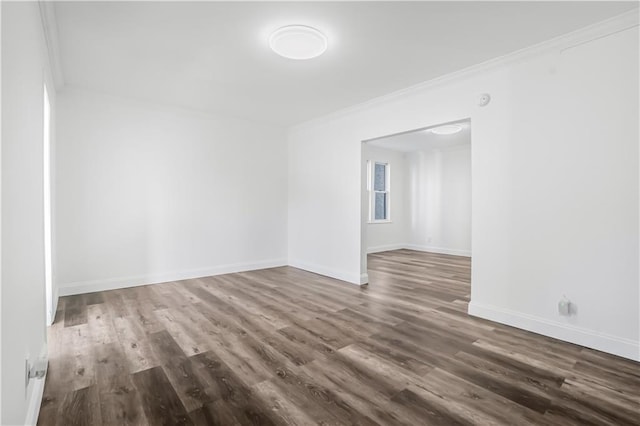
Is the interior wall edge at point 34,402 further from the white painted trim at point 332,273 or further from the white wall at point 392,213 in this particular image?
the white wall at point 392,213

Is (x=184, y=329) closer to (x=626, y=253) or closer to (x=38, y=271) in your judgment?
(x=38, y=271)

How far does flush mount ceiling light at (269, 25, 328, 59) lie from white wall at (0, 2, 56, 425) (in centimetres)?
152

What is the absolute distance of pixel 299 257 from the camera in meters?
5.67

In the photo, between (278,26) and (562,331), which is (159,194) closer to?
(278,26)

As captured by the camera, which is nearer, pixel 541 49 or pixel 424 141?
pixel 541 49

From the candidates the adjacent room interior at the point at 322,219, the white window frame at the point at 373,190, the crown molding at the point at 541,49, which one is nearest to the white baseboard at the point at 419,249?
the white window frame at the point at 373,190

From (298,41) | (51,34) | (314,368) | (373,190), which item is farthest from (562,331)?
(373,190)

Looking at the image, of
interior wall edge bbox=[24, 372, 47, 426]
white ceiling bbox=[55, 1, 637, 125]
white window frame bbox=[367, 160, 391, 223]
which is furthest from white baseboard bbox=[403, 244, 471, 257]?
interior wall edge bbox=[24, 372, 47, 426]

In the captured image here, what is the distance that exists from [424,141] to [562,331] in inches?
200

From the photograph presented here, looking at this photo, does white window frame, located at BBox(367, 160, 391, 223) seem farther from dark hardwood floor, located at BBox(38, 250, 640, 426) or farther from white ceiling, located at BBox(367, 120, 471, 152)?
dark hardwood floor, located at BBox(38, 250, 640, 426)

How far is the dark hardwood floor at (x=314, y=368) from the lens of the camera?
1721 mm

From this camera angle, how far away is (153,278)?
14.7 feet

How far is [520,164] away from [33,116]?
3642 mm

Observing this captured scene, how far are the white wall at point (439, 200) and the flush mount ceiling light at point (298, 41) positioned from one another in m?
5.84
